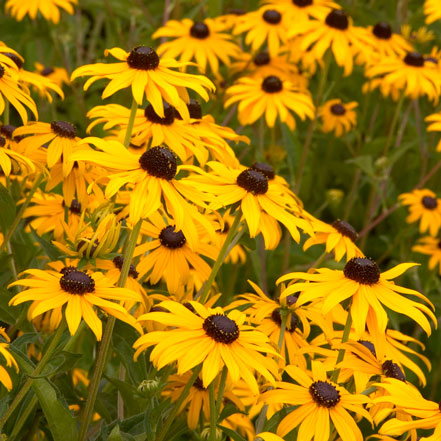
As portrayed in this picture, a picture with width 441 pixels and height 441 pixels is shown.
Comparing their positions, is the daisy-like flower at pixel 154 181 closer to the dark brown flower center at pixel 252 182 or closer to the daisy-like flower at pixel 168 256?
the dark brown flower center at pixel 252 182

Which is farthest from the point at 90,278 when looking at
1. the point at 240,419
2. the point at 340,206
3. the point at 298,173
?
the point at 340,206

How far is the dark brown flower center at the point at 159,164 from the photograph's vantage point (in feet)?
4.61

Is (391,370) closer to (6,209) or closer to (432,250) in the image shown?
(6,209)

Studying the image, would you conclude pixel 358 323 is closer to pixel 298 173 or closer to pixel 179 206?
pixel 179 206

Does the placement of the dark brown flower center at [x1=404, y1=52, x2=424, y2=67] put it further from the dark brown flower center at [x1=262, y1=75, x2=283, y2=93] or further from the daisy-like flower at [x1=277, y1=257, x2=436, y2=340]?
the daisy-like flower at [x1=277, y1=257, x2=436, y2=340]

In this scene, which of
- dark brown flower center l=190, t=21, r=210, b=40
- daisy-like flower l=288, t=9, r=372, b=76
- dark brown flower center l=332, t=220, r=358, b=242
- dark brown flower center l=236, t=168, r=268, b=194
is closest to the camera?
dark brown flower center l=236, t=168, r=268, b=194

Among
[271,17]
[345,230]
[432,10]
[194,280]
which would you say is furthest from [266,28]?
[194,280]

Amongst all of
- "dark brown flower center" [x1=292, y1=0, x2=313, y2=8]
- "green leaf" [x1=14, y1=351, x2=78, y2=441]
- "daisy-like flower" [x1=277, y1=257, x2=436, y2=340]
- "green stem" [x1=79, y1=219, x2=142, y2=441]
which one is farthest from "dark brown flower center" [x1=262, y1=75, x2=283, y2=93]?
"green leaf" [x1=14, y1=351, x2=78, y2=441]

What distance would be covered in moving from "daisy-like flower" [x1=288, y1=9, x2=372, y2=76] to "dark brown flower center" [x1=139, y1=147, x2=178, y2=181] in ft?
5.09

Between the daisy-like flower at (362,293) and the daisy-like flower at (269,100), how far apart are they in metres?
1.24

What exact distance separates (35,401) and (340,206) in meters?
2.36

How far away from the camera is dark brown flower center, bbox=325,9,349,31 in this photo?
2.96 meters

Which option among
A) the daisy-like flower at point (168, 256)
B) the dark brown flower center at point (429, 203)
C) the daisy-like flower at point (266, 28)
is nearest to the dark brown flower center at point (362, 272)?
the daisy-like flower at point (168, 256)

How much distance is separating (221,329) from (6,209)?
2.07ft
